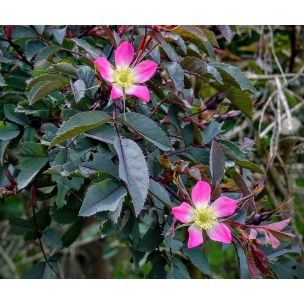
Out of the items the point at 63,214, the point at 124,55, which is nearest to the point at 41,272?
the point at 63,214

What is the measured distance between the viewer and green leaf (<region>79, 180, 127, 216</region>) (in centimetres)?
73

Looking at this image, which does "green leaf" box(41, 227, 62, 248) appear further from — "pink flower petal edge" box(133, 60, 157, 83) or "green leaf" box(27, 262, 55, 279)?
"pink flower petal edge" box(133, 60, 157, 83)

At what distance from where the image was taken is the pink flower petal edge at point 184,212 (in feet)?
2.49

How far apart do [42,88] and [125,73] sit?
0.42ft

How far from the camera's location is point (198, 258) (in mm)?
1007

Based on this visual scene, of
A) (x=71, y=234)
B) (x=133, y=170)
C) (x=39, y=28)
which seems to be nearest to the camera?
(x=133, y=170)

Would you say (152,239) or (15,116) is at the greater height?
(15,116)

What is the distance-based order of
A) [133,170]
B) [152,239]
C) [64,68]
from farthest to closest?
[152,239], [64,68], [133,170]

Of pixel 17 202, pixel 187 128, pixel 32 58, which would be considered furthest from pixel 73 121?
pixel 17 202

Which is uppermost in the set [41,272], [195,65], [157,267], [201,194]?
[195,65]

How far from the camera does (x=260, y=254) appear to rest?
2.64ft

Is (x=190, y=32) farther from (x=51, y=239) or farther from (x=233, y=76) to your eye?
(x=51, y=239)

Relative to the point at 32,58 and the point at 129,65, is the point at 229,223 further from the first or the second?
the point at 32,58

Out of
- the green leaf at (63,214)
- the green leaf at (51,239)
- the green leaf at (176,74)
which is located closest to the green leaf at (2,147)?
the green leaf at (63,214)
